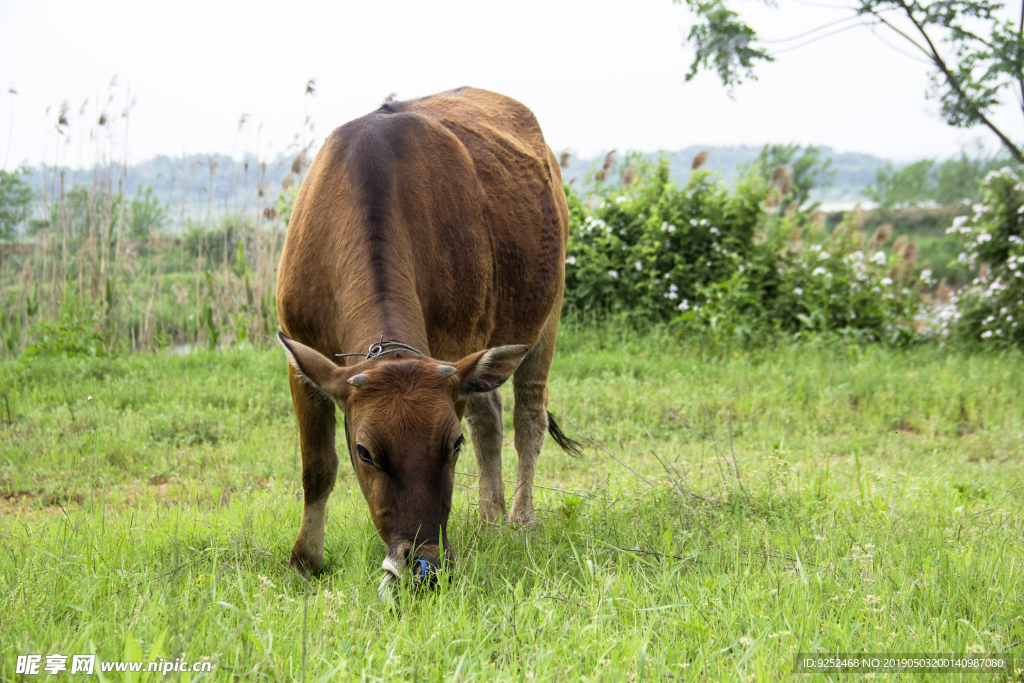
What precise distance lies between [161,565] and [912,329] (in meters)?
9.28

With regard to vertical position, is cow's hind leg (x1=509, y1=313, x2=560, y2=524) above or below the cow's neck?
below

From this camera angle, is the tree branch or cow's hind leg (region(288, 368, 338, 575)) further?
the tree branch

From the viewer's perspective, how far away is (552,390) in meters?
6.91

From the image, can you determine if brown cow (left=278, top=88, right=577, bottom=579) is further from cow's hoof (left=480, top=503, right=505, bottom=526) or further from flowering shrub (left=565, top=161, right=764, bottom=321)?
flowering shrub (left=565, top=161, right=764, bottom=321)

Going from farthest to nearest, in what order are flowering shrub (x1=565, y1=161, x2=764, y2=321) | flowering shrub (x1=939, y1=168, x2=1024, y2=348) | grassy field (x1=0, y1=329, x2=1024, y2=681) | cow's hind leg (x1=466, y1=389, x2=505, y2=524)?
flowering shrub (x1=565, y1=161, x2=764, y2=321) → flowering shrub (x1=939, y1=168, x2=1024, y2=348) → cow's hind leg (x1=466, y1=389, x2=505, y2=524) → grassy field (x1=0, y1=329, x2=1024, y2=681)

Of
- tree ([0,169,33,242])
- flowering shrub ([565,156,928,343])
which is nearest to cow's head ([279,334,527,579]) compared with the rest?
flowering shrub ([565,156,928,343])

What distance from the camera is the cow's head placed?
Result: 97.8 inches

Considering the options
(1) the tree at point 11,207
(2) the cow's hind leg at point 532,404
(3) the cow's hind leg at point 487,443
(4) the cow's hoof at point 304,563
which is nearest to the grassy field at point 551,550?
(4) the cow's hoof at point 304,563

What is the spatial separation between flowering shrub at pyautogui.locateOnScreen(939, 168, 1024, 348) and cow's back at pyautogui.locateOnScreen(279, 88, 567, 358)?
7275 mm

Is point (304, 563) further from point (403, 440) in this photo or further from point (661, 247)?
point (661, 247)

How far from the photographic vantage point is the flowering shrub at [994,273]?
349 inches

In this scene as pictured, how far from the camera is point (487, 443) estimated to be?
4.29m

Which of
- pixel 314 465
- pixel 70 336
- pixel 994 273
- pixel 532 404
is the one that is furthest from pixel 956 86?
pixel 70 336

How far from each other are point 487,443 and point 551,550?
1.30m
